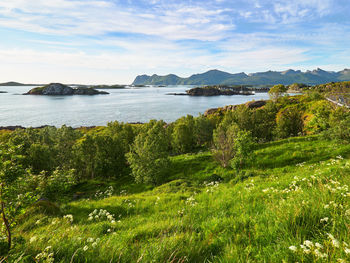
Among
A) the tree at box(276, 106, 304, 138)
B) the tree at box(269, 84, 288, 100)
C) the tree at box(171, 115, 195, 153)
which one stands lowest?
the tree at box(171, 115, 195, 153)

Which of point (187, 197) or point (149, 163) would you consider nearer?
point (187, 197)

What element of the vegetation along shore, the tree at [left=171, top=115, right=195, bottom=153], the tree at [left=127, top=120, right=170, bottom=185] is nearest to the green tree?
the vegetation along shore

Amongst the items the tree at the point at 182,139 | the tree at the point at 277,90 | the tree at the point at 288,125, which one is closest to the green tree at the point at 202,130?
the tree at the point at 182,139

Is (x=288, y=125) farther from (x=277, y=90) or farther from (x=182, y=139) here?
(x=277, y=90)

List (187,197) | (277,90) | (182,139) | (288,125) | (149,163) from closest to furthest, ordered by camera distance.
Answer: (187,197) → (149,163) → (288,125) → (182,139) → (277,90)

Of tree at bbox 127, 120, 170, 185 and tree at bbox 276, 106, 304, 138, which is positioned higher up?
tree at bbox 276, 106, 304, 138

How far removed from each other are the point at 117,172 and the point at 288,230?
39.0 meters

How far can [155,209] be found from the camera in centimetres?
973

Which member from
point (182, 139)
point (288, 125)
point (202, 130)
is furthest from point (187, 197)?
point (202, 130)

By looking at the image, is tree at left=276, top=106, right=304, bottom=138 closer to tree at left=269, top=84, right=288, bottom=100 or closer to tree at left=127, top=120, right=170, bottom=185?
tree at left=127, top=120, right=170, bottom=185

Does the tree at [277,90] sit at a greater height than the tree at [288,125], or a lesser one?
greater

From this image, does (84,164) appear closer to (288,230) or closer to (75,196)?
(75,196)

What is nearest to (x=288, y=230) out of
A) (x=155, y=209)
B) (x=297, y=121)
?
(x=155, y=209)

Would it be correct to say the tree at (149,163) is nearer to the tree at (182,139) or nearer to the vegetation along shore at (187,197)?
the vegetation along shore at (187,197)
